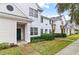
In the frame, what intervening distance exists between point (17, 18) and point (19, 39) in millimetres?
439

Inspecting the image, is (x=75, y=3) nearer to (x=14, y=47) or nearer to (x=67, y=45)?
(x=67, y=45)

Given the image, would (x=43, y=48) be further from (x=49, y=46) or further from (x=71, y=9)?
(x=71, y=9)

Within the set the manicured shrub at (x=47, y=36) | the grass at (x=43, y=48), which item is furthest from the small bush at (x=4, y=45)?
the manicured shrub at (x=47, y=36)

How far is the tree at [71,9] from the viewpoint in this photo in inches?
163

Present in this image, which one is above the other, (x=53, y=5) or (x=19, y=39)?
(x=53, y=5)

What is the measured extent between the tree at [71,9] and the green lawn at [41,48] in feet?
1.72

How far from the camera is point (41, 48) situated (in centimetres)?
415

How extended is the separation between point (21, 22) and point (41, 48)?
68 centimetres

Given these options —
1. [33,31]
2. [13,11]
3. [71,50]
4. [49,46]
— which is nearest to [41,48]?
[49,46]

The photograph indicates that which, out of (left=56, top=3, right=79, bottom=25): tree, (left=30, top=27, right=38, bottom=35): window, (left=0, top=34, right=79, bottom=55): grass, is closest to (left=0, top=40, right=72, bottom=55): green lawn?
(left=0, top=34, right=79, bottom=55): grass

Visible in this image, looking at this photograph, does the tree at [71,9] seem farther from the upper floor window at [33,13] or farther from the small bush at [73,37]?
the upper floor window at [33,13]
